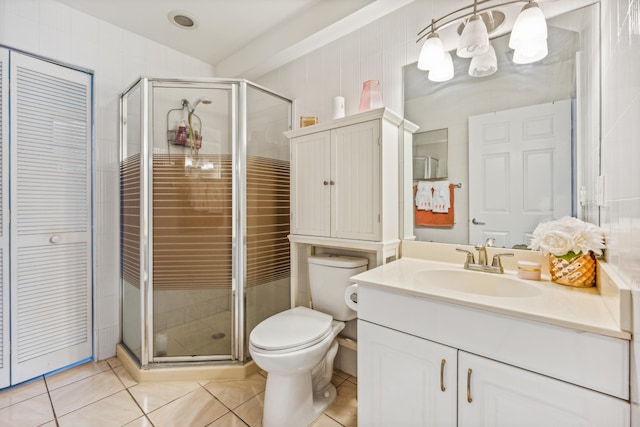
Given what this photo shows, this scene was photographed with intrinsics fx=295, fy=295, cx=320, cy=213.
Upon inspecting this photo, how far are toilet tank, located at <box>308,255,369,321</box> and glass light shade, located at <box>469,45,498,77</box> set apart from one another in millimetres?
1163

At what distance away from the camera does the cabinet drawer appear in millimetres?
771

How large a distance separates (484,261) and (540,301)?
17.0 inches

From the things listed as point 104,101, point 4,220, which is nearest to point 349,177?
point 104,101

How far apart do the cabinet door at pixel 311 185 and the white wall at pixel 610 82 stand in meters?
0.38

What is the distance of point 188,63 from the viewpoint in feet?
8.59

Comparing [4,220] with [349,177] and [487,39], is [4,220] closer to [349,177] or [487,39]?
[349,177]

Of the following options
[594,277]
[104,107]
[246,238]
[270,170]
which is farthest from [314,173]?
[104,107]

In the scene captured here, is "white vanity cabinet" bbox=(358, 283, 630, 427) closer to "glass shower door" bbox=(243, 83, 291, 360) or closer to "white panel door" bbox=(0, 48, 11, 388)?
"glass shower door" bbox=(243, 83, 291, 360)

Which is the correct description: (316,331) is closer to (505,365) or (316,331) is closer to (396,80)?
(505,365)

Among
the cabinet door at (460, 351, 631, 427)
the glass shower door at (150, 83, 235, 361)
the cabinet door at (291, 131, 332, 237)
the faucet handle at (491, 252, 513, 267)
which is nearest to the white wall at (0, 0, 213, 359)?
the glass shower door at (150, 83, 235, 361)

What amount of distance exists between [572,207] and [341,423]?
148cm

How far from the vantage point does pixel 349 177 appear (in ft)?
5.50

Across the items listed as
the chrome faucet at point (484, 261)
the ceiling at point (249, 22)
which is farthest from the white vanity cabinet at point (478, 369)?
the ceiling at point (249, 22)

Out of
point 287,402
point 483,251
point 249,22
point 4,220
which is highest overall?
point 249,22
